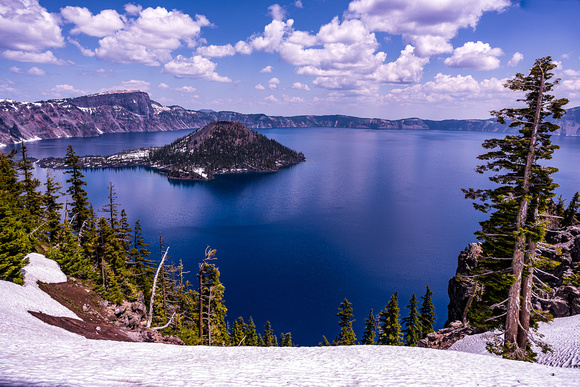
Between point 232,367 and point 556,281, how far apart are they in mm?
44330

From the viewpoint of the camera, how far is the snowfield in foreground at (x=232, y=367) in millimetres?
6930

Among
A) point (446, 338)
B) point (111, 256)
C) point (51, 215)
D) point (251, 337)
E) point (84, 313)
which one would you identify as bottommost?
point (251, 337)

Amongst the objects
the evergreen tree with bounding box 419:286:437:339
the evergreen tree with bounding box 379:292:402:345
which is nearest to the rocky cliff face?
the evergreen tree with bounding box 419:286:437:339

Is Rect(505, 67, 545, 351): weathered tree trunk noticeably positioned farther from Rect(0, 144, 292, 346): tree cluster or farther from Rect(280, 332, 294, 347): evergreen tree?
Rect(280, 332, 294, 347): evergreen tree

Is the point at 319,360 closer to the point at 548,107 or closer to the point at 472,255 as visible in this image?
the point at 548,107

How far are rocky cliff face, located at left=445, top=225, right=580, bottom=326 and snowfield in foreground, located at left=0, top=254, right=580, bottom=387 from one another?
25.7 ft

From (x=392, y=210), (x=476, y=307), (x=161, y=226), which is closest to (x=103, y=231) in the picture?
(x=476, y=307)

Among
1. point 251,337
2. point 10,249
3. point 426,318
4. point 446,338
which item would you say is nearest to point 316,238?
point 251,337

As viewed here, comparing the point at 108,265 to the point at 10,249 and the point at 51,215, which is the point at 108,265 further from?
the point at 10,249

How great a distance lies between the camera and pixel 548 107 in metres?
15.4

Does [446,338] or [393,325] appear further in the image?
[393,325]

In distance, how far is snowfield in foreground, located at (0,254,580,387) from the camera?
6.93 m

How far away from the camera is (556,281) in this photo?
36.2 metres

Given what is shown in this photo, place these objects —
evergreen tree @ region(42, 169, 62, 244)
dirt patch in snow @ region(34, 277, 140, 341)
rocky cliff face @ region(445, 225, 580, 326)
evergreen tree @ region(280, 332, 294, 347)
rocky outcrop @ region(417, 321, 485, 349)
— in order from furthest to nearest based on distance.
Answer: evergreen tree @ region(280, 332, 294, 347) < evergreen tree @ region(42, 169, 62, 244) < rocky outcrop @ region(417, 321, 485, 349) < rocky cliff face @ region(445, 225, 580, 326) < dirt patch in snow @ region(34, 277, 140, 341)
